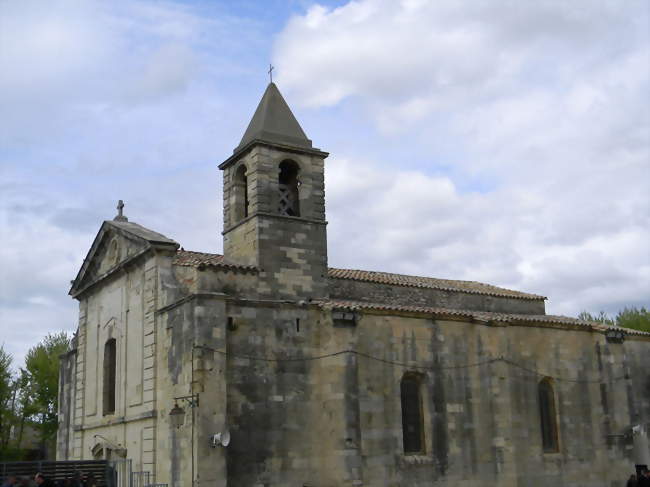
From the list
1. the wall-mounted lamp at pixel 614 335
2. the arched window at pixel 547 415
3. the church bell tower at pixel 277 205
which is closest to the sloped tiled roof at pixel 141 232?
→ the church bell tower at pixel 277 205

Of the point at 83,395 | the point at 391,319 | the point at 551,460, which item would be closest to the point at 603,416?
the point at 551,460

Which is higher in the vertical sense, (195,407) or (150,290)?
(150,290)

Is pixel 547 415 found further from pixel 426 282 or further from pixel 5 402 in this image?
pixel 5 402

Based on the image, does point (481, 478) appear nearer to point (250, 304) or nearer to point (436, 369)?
point (436, 369)

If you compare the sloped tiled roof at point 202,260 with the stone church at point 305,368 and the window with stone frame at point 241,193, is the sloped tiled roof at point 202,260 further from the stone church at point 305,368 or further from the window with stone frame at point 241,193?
the window with stone frame at point 241,193

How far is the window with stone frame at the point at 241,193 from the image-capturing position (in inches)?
1021

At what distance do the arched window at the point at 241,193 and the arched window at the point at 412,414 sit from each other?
7.61 m

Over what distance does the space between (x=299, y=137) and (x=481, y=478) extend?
12.8 meters

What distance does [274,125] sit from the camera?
85.0ft

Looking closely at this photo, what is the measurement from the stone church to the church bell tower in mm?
58

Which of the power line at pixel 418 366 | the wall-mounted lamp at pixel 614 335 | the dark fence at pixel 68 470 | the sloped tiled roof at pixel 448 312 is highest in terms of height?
the sloped tiled roof at pixel 448 312

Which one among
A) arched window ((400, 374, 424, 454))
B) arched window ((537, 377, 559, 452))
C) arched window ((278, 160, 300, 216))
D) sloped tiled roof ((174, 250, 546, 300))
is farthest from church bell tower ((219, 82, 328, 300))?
arched window ((537, 377, 559, 452))

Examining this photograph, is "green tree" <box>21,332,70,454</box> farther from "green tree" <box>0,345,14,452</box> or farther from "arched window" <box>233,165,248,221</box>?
"arched window" <box>233,165,248,221</box>

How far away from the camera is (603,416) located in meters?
28.8
